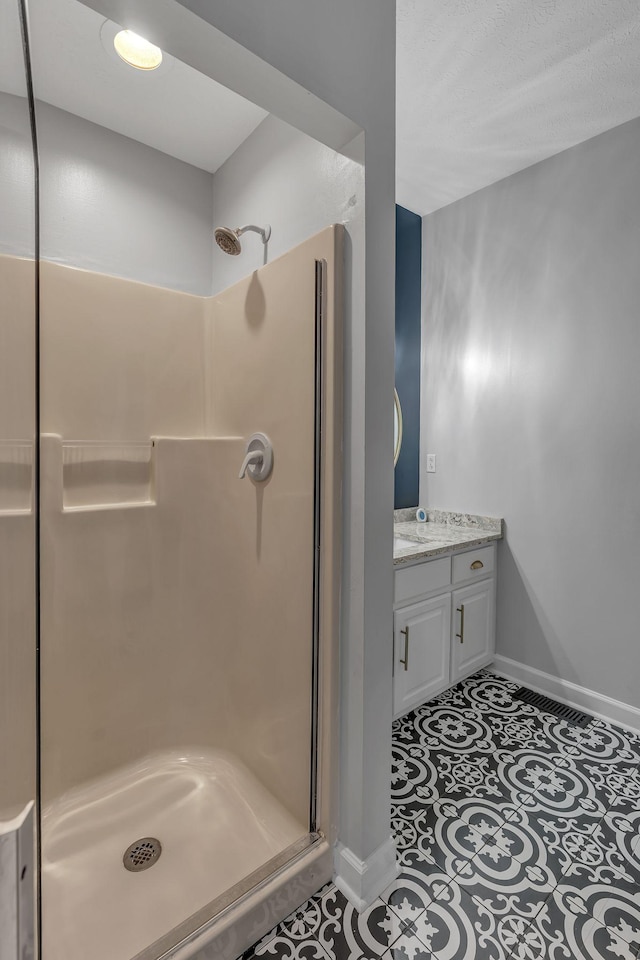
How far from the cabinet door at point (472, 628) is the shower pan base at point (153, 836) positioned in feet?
3.89

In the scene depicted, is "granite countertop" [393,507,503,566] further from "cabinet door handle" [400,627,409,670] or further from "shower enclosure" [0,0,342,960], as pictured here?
"shower enclosure" [0,0,342,960]

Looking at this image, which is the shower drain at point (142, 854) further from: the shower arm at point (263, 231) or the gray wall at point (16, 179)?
the shower arm at point (263, 231)

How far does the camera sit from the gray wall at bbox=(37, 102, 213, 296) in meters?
1.67

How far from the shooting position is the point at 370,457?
126 cm

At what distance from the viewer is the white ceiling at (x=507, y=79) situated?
1.51 meters

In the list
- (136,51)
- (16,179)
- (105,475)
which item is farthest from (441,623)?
(136,51)

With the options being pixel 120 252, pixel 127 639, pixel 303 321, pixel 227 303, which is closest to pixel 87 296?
pixel 120 252

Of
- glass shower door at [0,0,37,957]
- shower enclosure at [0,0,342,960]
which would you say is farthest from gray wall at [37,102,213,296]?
glass shower door at [0,0,37,957]

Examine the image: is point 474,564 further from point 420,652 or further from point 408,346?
point 408,346

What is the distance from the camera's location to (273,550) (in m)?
1.52

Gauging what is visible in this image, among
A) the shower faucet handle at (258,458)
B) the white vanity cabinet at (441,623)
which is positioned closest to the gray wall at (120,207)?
the shower faucet handle at (258,458)

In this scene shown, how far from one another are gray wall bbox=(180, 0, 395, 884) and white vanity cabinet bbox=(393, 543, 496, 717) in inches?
27.9

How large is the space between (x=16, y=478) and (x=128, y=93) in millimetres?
1746

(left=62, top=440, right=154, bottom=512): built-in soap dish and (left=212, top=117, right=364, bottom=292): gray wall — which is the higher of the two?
(left=212, top=117, right=364, bottom=292): gray wall
